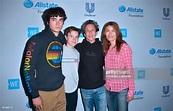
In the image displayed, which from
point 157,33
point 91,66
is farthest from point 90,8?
point 157,33

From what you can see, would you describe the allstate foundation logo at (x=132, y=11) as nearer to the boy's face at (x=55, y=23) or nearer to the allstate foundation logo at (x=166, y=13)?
the allstate foundation logo at (x=166, y=13)

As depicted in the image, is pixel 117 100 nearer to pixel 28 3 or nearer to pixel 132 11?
pixel 132 11

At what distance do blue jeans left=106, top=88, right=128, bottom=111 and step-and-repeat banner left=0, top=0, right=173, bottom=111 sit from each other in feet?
2.17

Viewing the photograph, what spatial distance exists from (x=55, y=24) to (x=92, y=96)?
82 cm

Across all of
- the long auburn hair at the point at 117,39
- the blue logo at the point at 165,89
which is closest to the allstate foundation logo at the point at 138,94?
the blue logo at the point at 165,89

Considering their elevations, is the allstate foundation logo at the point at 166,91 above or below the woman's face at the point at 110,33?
below

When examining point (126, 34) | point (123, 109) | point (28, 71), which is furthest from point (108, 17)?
point (28, 71)

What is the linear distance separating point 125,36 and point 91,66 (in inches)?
35.6

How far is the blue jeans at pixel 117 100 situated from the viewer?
1.51m

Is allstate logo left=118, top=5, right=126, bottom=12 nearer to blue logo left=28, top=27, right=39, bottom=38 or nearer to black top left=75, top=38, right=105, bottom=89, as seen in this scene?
black top left=75, top=38, right=105, bottom=89

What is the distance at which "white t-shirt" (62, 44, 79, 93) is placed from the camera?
5.15ft

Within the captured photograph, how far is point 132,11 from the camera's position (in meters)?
2.28

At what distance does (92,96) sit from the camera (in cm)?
167

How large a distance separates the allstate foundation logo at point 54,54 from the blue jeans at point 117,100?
60cm
